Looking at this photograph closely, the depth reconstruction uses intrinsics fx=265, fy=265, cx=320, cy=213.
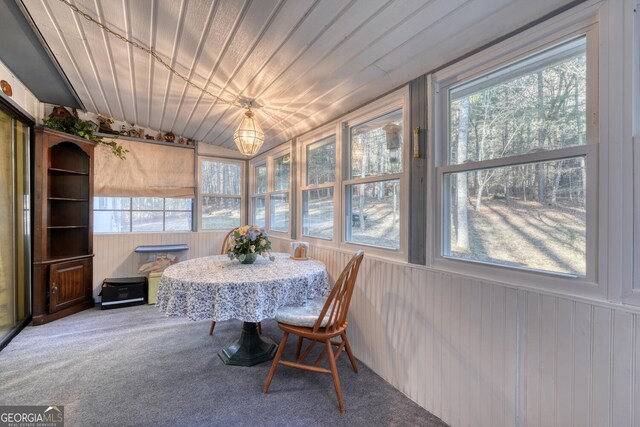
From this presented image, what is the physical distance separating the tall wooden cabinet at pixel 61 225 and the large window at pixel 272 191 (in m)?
2.08

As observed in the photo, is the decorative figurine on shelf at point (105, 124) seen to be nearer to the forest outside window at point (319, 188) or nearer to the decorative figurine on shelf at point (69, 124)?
the decorative figurine on shelf at point (69, 124)

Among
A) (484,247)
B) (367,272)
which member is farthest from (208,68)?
(484,247)

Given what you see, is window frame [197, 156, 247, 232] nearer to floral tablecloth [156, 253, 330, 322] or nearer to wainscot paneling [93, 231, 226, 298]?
wainscot paneling [93, 231, 226, 298]

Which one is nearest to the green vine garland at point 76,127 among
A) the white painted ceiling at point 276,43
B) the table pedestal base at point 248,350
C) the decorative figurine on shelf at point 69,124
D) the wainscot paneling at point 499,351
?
the decorative figurine on shelf at point 69,124

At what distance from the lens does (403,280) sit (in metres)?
1.82

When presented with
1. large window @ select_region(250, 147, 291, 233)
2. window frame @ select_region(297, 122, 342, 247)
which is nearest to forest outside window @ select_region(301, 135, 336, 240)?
window frame @ select_region(297, 122, 342, 247)

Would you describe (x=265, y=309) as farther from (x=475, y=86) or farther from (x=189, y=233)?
(x=189, y=233)

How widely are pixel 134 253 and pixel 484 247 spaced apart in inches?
165

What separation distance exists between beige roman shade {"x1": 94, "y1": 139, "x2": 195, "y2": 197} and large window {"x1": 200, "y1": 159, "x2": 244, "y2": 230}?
0.22 metres

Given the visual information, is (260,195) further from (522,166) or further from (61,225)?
(522,166)

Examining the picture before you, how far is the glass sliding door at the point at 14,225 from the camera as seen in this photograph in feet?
7.82

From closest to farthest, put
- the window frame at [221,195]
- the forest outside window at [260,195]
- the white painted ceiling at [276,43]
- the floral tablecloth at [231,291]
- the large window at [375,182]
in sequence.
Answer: the white painted ceiling at [276,43]
the floral tablecloth at [231,291]
the large window at [375,182]
the forest outside window at [260,195]
the window frame at [221,195]

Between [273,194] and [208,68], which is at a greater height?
[208,68]
